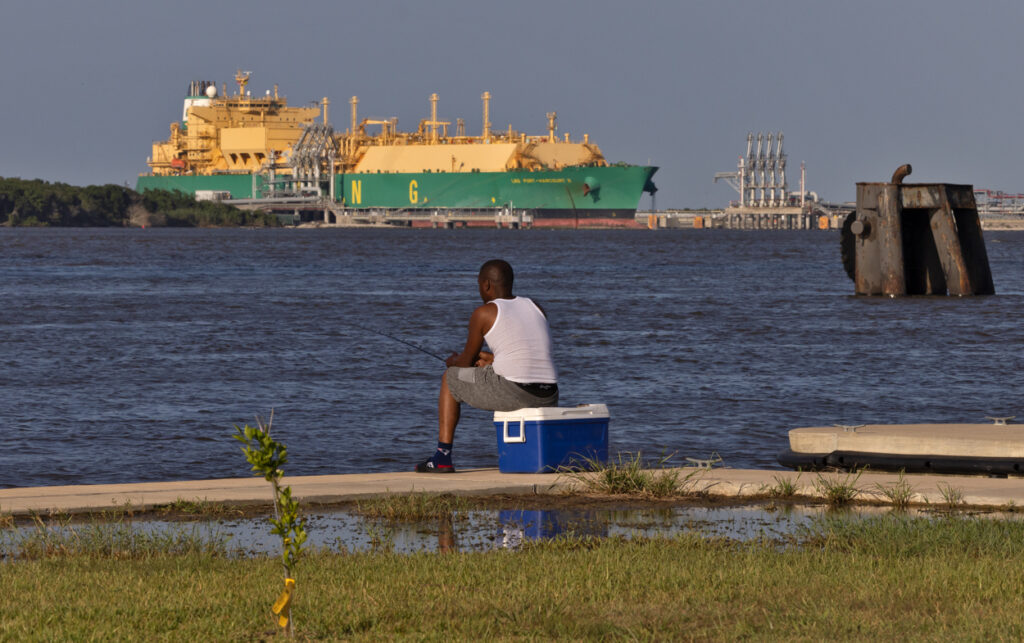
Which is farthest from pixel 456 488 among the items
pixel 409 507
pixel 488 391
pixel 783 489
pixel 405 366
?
pixel 405 366

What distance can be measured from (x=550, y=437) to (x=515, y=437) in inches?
7.9

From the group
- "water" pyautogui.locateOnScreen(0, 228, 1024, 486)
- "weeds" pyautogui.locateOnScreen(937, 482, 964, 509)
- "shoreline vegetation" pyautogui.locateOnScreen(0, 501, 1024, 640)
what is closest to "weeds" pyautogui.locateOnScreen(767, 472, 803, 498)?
"weeds" pyautogui.locateOnScreen(937, 482, 964, 509)

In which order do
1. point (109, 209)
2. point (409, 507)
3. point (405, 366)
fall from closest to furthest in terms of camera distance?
point (409, 507), point (405, 366), point (109, 209)

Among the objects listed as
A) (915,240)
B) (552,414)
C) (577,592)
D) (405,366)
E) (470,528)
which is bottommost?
(405,366)

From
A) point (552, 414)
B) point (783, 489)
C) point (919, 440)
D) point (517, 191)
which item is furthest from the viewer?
point (517, 191)

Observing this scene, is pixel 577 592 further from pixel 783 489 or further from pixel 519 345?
pixel 519 345

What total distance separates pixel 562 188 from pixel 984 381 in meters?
106

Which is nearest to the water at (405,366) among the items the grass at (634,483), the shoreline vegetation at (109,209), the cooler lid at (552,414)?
the cooler lid at (552,414)

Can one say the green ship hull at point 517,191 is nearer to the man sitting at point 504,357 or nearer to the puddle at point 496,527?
the man sitting at point 504,357

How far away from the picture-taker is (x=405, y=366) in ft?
63.4

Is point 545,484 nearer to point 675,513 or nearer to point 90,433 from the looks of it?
point 675,513

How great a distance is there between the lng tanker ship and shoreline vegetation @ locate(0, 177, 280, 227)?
299 centimetres

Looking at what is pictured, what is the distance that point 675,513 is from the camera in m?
7.61

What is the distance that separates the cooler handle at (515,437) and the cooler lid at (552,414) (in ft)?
0.08
